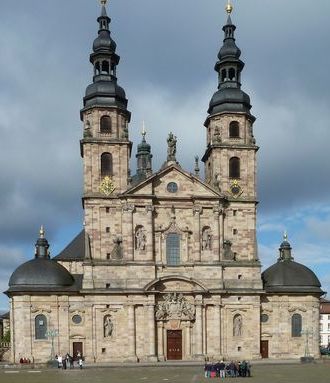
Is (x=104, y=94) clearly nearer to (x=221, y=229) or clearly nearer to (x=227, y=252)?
(x=221, y=229)

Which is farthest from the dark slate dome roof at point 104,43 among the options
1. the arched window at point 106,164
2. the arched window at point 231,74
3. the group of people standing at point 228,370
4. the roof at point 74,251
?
the group of people standing at point 228,370

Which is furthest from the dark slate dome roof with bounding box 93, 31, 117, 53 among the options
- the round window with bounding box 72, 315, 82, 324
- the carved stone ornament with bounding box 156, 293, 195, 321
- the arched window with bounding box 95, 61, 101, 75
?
the round window with bounding box 72, 315, 82, 324

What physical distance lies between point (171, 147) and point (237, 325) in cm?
1711

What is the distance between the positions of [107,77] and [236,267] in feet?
69.5

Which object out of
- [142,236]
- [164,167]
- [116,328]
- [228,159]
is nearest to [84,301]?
[116,328]

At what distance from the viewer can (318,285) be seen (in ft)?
207

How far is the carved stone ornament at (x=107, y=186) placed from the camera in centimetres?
6043

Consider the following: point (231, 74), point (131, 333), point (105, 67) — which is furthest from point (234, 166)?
point (131, 333)

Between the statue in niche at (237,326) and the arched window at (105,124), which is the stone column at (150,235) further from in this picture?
the statue in niche at (237,326)

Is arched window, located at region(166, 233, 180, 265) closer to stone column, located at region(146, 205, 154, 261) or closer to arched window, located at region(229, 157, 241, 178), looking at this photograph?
stone column, located at region(146, 205, 154, 261)

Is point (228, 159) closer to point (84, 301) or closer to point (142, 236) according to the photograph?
point (142, 236)

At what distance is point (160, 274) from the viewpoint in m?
59.6

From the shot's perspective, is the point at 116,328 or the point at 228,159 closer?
the point at 116,328

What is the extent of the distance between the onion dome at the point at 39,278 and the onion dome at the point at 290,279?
18.3m
